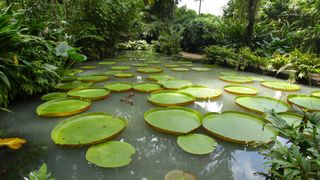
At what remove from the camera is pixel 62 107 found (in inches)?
112

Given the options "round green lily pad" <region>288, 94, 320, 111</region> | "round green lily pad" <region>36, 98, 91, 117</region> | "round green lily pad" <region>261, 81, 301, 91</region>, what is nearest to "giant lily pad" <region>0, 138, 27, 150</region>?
"round green lily pad" <region>36, 98, 91, 117</region>

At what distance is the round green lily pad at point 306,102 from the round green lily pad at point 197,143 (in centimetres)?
181

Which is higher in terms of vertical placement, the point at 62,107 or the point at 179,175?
the point at 62,107

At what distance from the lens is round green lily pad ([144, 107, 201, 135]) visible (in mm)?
2330

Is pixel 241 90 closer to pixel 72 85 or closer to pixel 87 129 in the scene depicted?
pixel 87 129

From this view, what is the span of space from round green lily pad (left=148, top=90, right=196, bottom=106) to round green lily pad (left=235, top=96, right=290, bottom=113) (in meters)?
0.77

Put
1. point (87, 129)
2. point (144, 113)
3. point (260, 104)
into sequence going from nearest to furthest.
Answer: point (87, 129) < point (144, 113) < point (260, 104)

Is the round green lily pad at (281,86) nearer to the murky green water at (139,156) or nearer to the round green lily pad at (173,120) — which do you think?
the murky green water at (139,156)

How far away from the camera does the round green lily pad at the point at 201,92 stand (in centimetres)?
345

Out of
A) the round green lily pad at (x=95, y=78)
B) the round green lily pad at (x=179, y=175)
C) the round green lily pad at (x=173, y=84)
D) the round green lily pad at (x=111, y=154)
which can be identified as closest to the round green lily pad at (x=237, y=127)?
the round green lily pad at (x=179, y=175)

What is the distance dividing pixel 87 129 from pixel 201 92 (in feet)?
6.87

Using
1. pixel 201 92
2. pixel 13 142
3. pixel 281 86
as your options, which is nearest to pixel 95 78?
pixel 201 92

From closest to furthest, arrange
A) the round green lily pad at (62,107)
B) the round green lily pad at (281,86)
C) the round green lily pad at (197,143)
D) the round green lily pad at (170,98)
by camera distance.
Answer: the round green lily pad at (197,143) → the round green lily pad at (62,107) → the round green lily pad at (170,98) → the round green lily pad at (281,86)

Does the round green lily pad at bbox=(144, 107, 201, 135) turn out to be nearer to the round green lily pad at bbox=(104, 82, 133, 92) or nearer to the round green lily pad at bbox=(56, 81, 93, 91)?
the round green lily pad at bbox=(104, 82, 133, 92)
